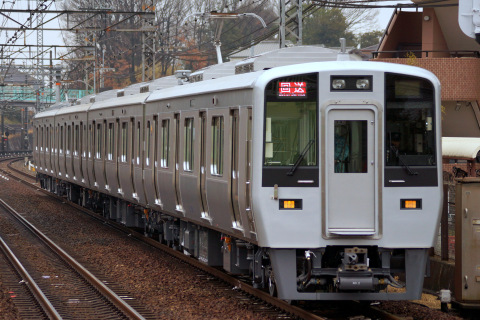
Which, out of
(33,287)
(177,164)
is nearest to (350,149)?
(177,164)

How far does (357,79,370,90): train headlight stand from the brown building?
510 inches

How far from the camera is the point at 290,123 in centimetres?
1005

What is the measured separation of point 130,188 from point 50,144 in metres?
13.9

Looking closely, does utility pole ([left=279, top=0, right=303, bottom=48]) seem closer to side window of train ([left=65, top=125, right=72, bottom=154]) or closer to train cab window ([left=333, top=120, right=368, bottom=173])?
side window of train ([left=65, top=125, right=72, bottom=154])

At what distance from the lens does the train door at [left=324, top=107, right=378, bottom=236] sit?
9859 millimetres

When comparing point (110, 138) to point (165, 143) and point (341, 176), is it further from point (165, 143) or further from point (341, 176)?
point (341, 176)

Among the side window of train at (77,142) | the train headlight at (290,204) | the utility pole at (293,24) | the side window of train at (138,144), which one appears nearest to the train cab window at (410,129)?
the train headlight at (290,204)

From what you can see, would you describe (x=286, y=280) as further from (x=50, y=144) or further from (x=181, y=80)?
(x=50, y=144)

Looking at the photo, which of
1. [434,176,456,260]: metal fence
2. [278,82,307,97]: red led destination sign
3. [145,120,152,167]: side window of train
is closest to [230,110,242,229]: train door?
[278,82,307,97]: red led destination sign

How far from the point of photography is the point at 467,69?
2422 centimetres

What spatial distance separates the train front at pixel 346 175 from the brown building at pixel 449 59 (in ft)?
42.5

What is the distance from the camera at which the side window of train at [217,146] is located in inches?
467

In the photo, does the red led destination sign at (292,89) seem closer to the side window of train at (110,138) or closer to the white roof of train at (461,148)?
the white roof of train at (461,148)

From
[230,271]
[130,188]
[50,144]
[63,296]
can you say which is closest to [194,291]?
[230,271]
